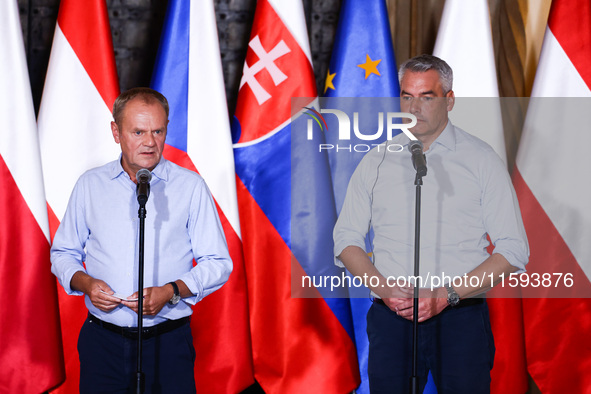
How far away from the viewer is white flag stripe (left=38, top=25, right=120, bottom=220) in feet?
8.78

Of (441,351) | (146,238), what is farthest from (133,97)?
(441,351)

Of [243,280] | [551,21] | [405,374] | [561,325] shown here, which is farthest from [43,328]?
[551,21]

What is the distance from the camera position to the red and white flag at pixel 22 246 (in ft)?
8.43

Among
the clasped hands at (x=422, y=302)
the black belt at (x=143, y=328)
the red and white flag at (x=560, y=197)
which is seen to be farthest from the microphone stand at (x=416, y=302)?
the red and white flag at (x=560, y=197)

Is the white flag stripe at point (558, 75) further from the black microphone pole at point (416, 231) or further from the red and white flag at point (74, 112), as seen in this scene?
the red and white flag at point (74, 112)

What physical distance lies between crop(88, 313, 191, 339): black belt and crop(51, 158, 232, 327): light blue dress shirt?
0.02 m

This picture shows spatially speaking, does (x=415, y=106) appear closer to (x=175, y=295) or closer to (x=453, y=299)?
(x=453, y=299)

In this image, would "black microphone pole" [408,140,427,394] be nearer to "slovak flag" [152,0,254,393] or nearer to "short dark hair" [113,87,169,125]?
"short dark hair" [113,87,169,125]

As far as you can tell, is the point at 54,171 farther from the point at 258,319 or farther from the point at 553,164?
the point at 553,164

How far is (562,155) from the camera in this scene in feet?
8.95

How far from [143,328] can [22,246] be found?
0.90m

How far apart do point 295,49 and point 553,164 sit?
124cm

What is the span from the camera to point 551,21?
2.82 metres

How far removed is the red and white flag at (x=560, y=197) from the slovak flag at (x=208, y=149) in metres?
1.27
